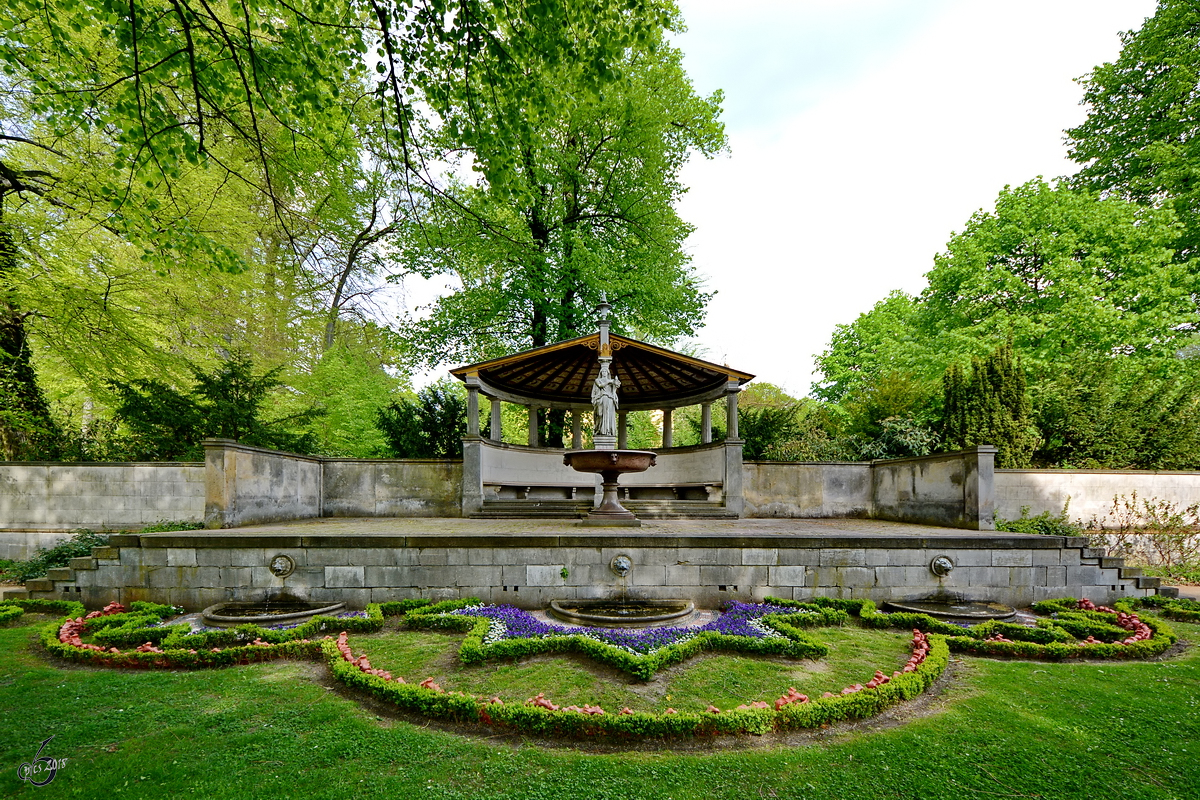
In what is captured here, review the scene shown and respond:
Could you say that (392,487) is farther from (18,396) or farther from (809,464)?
(809,464)

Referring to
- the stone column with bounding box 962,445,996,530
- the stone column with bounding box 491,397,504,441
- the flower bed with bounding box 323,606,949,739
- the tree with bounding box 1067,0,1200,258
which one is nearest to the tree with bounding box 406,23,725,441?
the stone column with bounding box 491,397,504,441

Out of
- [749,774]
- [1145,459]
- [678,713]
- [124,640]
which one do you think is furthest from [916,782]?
[1145,459]

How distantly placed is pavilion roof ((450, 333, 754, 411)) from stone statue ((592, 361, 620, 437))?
0.83 metres

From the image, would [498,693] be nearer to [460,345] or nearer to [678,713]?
[678,713]

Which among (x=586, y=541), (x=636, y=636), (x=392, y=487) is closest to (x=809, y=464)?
(x=586, y=541)

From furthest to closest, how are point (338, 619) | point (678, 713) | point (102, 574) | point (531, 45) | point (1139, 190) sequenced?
point (1139, 190) < point (102, 574) < point (338, 619) < point (531, 45) < point (678, 713)

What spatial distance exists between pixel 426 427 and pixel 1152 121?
80.8ft

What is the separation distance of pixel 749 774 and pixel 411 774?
207 centimetres

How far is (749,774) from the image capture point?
307cm

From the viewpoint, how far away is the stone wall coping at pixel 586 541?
21.1 feet

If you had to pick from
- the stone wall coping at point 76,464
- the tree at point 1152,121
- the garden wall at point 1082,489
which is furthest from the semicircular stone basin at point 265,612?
the tree at point 1152,121

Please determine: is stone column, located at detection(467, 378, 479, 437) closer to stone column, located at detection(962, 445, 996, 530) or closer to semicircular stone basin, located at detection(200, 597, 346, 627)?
semicircular stone basin, located at detection(200, 597, 346, 627)

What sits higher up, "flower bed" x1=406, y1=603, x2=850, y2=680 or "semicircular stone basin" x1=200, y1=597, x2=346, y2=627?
"flower bed" x1=406, y1=603, x2=850, y2=680

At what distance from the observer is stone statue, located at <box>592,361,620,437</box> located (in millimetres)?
10428
